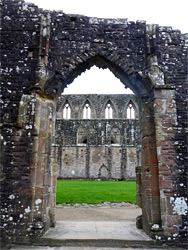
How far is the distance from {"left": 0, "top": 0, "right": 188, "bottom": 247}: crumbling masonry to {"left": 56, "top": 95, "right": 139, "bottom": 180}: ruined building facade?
63.0 ft

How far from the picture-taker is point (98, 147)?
84.3 feet

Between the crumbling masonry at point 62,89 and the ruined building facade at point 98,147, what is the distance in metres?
19.2

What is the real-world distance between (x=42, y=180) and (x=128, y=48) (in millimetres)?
4046

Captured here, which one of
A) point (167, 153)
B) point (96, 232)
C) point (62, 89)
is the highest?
point (62, 89)

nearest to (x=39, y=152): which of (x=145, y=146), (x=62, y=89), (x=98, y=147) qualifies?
(x=62, y=89)

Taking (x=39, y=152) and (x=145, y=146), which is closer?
(x=39, y=152)

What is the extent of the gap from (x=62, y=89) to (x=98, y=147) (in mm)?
20149

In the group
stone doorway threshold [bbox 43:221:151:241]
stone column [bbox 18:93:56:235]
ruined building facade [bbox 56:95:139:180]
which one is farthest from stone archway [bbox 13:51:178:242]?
ruined building facade [bbox 56:95:139:180]

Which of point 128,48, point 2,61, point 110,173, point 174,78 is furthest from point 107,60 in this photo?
point 110,173

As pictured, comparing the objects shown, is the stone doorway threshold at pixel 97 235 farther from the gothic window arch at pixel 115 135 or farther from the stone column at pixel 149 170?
the gothic window arch at pixel 115 135

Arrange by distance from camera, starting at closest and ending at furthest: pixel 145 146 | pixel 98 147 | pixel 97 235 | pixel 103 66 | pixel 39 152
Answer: pixel 97 235 < pixel 39 152 < pixel 145 146 < pixel 103 66 < pixel 98 147

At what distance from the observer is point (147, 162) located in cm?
518

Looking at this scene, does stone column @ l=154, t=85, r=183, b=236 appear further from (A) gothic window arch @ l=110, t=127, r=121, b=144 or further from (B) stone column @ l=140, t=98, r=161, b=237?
(A) gothic window arch @ l=110, t=127, r=121, b=144

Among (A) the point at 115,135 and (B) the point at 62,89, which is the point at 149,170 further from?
(A) the point at 115,135
